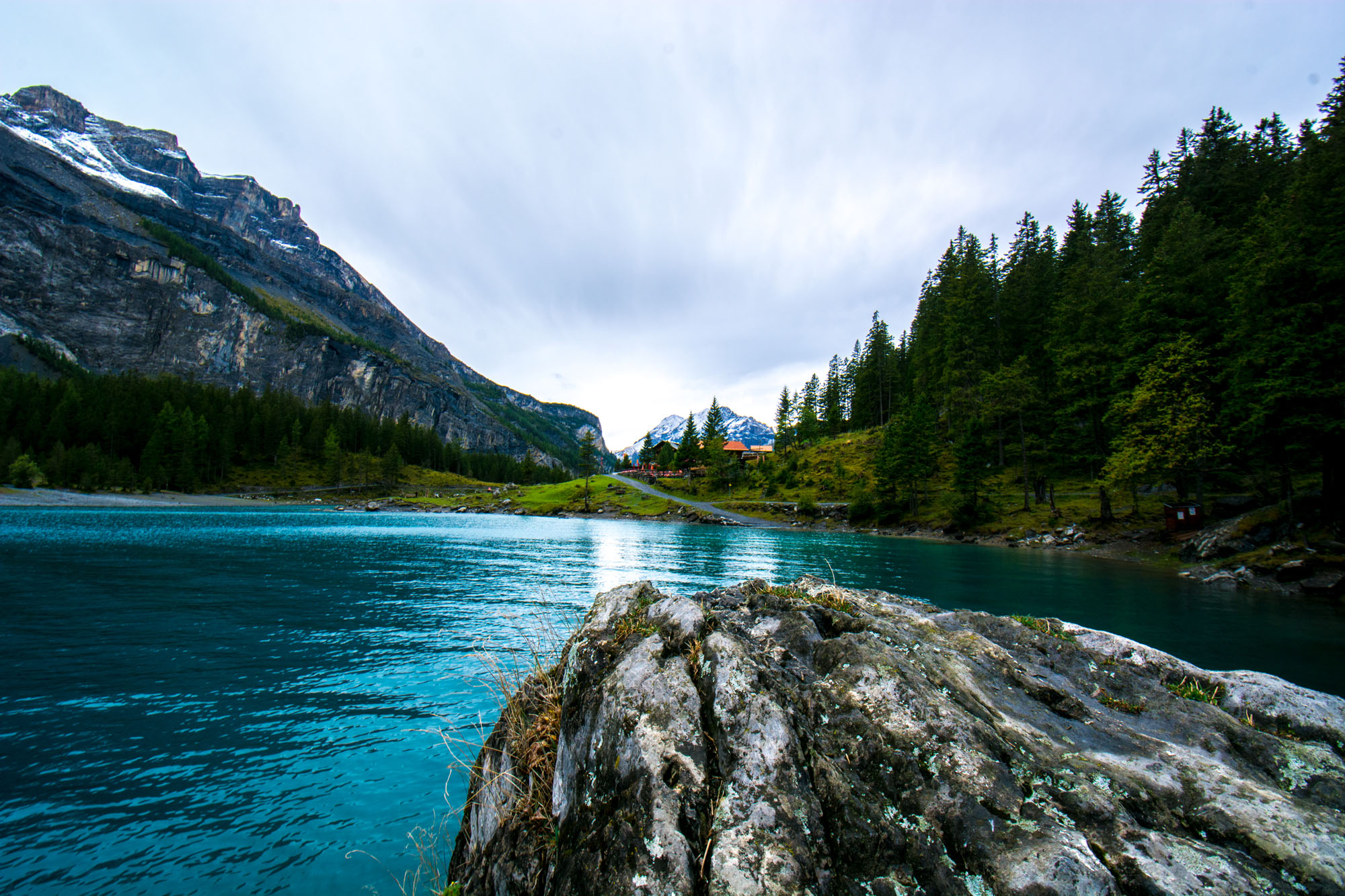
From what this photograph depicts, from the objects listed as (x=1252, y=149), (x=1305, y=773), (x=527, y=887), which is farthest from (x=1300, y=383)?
(x=1252, y=149)

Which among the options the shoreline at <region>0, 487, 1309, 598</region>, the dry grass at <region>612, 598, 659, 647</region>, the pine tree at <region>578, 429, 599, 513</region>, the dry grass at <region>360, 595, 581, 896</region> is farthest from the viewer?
the pine tree at <region>578, 429, 599, 513</region>

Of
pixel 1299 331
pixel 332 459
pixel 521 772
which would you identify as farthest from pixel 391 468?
pixel 1299 331

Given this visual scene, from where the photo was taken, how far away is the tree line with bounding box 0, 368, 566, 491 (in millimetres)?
94812

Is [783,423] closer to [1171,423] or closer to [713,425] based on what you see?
[713,425]

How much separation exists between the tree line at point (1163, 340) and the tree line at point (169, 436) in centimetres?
14354

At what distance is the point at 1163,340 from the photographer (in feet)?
135

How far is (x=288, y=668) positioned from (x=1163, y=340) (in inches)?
2425

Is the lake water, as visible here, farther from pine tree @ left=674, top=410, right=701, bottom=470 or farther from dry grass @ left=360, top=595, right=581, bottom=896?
pine tree @ left=674, top=410, right=701, bottom=470

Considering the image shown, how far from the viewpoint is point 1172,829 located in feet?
12.6

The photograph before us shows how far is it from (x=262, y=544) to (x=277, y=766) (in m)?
39.3

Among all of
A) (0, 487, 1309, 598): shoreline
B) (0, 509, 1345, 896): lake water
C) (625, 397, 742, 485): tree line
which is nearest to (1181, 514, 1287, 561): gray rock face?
(0, 487, 1309, 598): shoreline

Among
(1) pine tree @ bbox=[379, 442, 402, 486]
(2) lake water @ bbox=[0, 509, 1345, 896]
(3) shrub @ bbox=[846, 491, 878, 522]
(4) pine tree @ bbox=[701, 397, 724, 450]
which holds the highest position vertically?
(4) pine tree @ bbox=[701, 397, 724, 450]

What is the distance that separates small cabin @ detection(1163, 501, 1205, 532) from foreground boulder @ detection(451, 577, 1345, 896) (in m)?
44.1

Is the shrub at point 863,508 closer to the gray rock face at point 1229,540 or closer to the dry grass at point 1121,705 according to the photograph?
the gray rock face at point 1229,540
